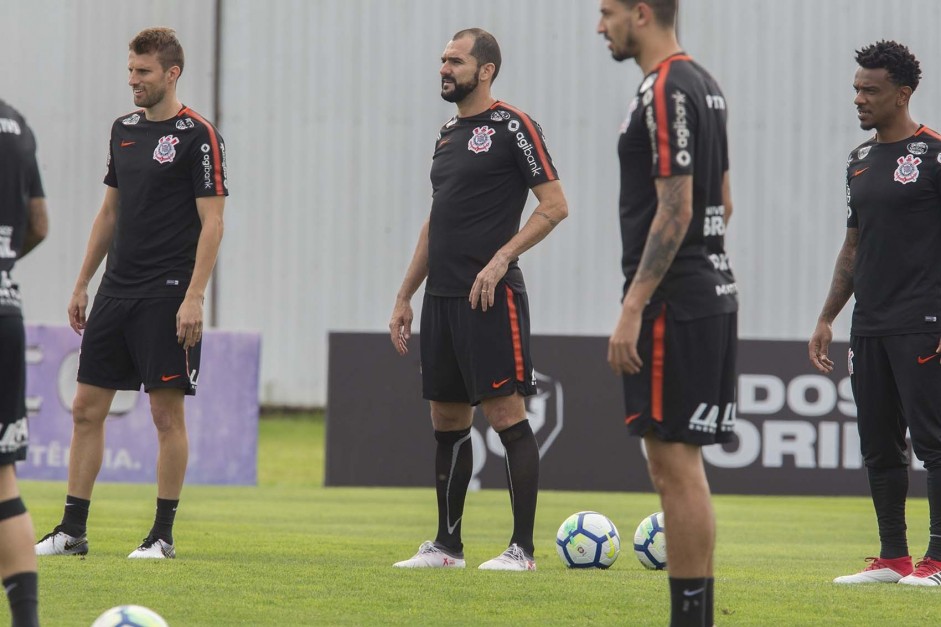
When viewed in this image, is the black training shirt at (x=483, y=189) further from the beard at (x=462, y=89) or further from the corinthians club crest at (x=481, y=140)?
the beard at (x=462, y=89)

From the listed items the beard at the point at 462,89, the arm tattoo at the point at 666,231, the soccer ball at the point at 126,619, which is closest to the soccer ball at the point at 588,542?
the beard at the point at 462,89

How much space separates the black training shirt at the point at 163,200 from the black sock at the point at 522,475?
1686 mm

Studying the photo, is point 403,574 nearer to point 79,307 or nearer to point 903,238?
point 79,307

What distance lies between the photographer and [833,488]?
12.3 meters

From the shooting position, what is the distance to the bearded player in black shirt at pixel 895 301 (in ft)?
20.0

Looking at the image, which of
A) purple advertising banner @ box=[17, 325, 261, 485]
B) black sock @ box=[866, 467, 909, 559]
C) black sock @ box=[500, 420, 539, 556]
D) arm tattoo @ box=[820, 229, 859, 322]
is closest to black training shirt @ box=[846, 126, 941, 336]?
arm tattoo @ box=[820, 229, 859, 322]

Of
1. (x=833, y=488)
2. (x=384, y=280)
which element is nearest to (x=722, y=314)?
(x=833, y=488)

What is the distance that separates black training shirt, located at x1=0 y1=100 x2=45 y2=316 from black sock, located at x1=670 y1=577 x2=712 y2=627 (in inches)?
86.3

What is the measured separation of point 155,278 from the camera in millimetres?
6352

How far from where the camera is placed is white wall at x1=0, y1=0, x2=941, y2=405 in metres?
19.1

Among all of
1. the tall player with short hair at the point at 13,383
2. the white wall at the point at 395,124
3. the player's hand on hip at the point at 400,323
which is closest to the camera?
the tall player with short hair at the point at 13,383

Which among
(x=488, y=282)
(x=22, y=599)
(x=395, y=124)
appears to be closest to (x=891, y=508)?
(x=488, y=282)

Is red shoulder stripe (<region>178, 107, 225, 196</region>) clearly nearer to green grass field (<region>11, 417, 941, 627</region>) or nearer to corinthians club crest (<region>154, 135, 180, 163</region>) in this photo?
corinthians club crest (<region>154, 135, 180, 163</region>)

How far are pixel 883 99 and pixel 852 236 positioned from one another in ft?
2.25
